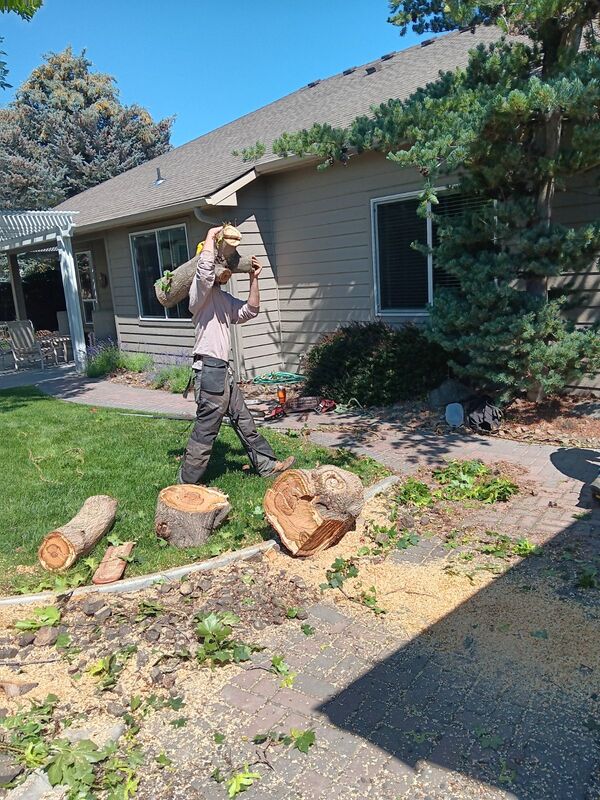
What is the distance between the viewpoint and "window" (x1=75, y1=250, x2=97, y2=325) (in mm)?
16609

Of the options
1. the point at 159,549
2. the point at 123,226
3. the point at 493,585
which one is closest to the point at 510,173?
the point at 493,585

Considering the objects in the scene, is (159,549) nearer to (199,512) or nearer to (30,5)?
(199,512)

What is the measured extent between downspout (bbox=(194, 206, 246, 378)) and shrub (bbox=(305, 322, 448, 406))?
6.27ft

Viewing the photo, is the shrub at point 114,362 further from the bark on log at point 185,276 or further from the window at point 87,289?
the bark on log at point 185,276

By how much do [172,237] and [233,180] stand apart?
2.31 m

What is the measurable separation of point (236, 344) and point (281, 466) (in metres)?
5.07

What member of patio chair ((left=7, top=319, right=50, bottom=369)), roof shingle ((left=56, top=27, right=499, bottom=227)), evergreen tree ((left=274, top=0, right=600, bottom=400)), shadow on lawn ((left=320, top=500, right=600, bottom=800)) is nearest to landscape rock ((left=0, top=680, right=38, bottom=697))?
shadow on lawn ((left=320, top=500, right=600, bottom=800))

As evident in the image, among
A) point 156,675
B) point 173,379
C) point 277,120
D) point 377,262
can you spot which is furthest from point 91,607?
point 277,120

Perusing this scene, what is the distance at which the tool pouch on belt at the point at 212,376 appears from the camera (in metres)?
5.05

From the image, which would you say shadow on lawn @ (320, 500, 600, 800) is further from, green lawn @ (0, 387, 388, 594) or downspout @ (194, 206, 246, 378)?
downspout @ (194, 206, 246, 378)

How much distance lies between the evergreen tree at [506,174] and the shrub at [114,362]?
22.6 ft

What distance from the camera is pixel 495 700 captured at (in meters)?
2.78

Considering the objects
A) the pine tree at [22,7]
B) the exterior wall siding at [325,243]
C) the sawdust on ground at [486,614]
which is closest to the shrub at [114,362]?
the exterior wall siding at [325,243]

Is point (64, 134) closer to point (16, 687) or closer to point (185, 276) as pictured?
point (185, 276)
